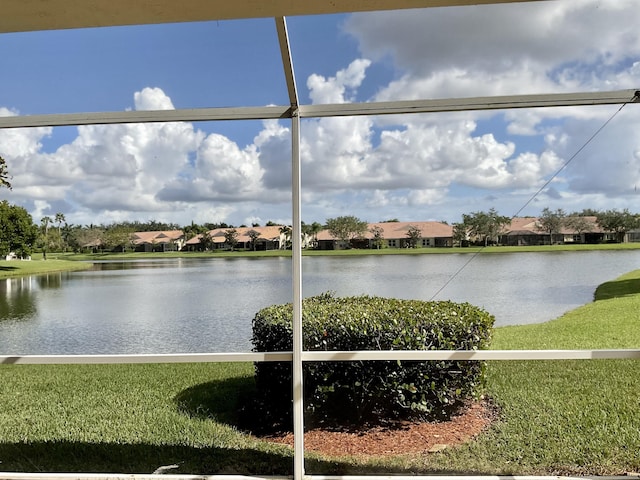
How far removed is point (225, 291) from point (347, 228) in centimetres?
85

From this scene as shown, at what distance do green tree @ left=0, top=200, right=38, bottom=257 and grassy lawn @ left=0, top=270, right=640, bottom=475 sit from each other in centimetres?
78

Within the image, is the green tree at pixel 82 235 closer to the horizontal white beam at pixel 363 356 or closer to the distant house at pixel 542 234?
the horizontal white beam at pixel 363 356

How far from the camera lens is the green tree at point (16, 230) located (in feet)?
10.3

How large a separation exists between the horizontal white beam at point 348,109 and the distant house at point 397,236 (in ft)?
2.57

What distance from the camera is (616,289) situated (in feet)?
9.37

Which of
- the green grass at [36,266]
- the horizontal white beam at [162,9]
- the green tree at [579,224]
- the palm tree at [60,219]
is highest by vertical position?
the horizontal white beam at [162,9]

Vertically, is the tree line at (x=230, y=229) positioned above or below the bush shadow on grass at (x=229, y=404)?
above

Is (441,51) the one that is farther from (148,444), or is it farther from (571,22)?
(148,444)

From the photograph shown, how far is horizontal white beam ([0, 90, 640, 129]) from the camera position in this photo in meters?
2.20

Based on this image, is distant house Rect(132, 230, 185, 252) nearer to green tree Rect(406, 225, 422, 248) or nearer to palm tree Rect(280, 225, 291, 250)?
palm tree Rect(280, 225, 291, 250)

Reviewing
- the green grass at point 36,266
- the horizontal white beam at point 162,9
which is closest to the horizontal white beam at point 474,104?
the horizontal white beam at point 162,9

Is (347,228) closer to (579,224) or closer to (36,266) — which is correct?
(579,224)

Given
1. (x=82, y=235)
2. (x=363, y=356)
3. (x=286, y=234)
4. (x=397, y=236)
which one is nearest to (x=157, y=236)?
(x=82, y=235)

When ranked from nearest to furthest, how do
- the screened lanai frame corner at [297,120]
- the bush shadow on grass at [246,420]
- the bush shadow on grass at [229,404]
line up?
1. the screened lanai frame corner at [297,120]
2. the bush shadow on grass at [246,420]
3. the bush shadow on grass at [229,404]
